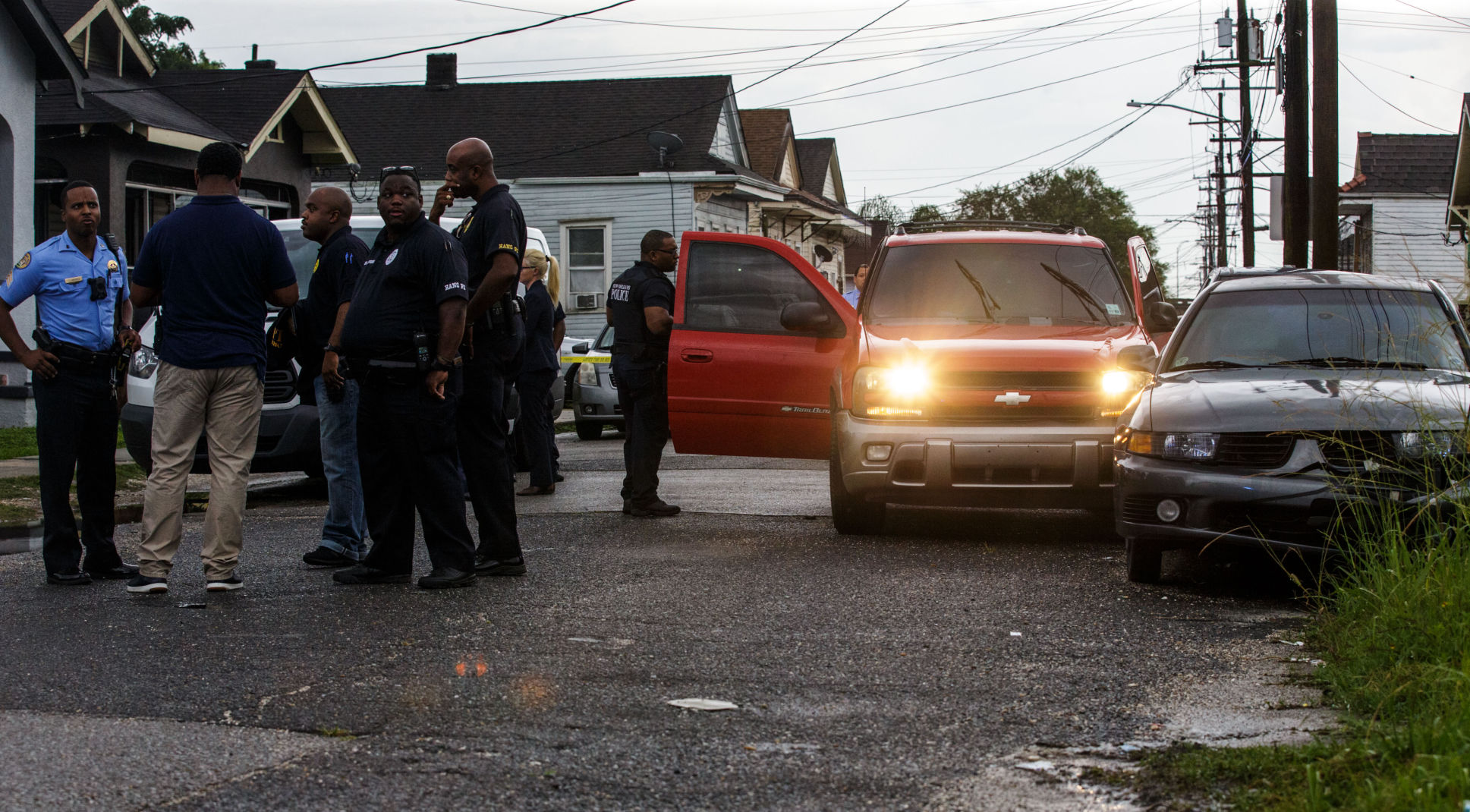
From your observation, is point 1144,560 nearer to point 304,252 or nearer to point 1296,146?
point 304,252

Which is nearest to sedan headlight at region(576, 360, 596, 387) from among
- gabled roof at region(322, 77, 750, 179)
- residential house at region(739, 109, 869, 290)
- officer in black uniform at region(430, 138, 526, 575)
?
officer in black uniform at region(430, 138, 526, 575)

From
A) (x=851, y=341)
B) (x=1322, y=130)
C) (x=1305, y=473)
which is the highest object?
(x=1322, y=130)

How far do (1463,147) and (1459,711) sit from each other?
101 feet

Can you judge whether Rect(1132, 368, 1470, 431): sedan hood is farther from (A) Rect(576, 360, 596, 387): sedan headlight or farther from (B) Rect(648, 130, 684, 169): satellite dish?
(B) Rect(648, 130, 684, 169): satellite dish

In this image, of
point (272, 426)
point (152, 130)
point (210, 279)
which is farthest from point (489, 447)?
point (152, 130)

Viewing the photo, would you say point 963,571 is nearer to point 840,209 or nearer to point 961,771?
point 961,771

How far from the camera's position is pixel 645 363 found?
32.9 feet

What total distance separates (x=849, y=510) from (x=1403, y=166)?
4480 centimetres

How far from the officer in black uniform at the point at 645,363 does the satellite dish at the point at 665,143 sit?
20.6 metres

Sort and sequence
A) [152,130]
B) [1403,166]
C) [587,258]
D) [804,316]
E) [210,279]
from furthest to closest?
1. [1403,166]
2. [587,258]
3. [152,130]
4. [804,316]
5. [210,279]

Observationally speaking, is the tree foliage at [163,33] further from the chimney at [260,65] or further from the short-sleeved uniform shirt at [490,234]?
the short-sleeved uniform shirt at [490,234]

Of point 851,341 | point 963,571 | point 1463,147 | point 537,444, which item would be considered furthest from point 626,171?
point 963,571

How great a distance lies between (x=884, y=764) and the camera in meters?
4.09

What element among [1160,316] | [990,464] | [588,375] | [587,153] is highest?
[587,153]
